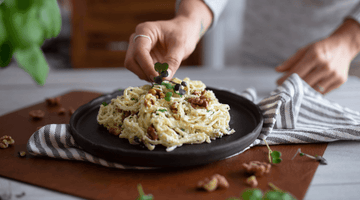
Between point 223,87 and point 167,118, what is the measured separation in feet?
6.11

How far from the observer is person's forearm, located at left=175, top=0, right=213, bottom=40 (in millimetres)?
2461

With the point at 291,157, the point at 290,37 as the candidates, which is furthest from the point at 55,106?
the point at 290,37

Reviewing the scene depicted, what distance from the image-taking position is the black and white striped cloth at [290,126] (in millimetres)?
1710

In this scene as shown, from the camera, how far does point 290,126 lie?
2020 millimetres

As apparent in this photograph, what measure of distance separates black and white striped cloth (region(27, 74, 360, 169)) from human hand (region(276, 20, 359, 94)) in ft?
1.22

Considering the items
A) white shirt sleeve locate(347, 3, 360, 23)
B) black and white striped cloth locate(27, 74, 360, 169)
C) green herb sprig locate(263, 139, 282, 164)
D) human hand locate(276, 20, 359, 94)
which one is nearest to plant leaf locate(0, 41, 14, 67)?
black and white striped cloth locate(27, 74, 360, 169)

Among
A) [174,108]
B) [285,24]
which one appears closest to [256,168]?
[174,108]

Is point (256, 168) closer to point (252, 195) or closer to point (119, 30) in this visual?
point (252, 195)

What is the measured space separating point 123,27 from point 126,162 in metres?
4.91

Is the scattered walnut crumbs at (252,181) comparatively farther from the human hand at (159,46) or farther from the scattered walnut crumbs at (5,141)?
the scattered walnut crumbs at (5,141)

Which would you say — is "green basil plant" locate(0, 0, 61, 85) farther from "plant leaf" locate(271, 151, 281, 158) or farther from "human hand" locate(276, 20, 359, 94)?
"human hand" locate(276, 20, 359, 94)

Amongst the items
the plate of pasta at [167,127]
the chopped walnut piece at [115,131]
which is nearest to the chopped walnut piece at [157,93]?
the plate of pasta at [167,127]

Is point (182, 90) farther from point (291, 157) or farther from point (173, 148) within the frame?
point (291, 157)

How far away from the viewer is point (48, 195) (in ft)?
4.65
